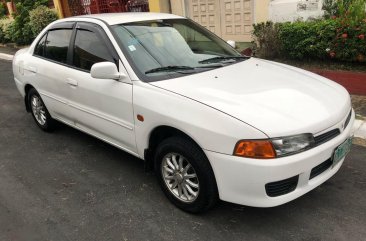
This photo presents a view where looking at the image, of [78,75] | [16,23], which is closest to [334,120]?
[78,75]

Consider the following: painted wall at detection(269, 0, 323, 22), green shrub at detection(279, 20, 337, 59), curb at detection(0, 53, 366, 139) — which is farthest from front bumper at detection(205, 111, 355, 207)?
painted wall at detection(269, 0, 323, 22)

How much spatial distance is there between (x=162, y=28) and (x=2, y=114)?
12.9 feet

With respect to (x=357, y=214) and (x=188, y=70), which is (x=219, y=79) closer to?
(x=188, y=70)

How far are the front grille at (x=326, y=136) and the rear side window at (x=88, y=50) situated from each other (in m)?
2.09

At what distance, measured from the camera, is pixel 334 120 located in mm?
3229

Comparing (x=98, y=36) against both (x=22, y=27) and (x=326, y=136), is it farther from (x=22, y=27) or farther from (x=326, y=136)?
(x=22, y=27)

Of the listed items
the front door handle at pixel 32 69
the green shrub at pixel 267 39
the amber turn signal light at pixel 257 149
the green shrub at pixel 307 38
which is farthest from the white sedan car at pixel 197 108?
the green shrub at pixel 267 39

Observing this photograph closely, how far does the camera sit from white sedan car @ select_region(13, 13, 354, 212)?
2951 mm

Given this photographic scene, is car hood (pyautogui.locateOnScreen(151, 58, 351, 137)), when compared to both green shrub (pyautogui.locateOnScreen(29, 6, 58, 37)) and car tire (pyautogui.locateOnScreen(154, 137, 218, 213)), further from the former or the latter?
green shrub (pyautogui.locateOnScreen(29, 6, 58, 37))

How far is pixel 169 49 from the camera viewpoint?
4059 mm

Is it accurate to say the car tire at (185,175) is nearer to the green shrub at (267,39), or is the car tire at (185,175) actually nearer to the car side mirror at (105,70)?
the car side mirror at (105,70)

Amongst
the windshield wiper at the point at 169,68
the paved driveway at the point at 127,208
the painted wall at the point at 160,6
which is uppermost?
the painted wall at the point at 160,6

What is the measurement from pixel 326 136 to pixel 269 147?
60cm

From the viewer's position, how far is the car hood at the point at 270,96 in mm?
2990
